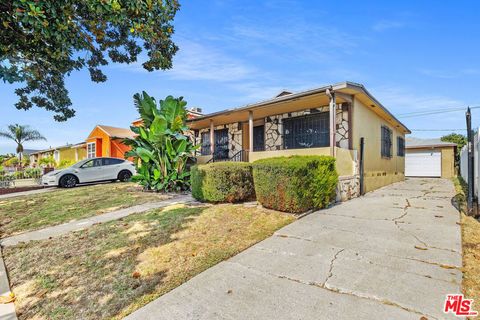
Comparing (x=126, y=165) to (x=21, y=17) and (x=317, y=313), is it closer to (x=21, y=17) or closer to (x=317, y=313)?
(x=21, y=17)

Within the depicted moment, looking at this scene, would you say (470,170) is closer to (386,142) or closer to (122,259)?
(386,142)

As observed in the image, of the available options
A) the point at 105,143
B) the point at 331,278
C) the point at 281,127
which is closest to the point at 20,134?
the point at 105,143

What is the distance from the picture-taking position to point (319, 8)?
8.55 metres

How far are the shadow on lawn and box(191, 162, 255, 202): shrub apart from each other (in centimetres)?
176

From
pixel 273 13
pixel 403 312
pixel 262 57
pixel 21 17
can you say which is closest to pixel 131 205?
pixel 21 17

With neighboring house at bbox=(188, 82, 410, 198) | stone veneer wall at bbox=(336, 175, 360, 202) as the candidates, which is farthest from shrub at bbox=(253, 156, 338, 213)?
neighboring house at bbox=(188, 82, 410, 198)

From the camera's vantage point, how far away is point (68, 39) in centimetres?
405

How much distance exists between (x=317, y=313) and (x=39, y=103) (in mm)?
10390

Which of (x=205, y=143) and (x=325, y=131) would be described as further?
(x=205, y=143)

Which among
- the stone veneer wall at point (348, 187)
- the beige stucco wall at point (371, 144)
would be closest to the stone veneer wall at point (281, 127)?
the beige stucco wall at point (371, 144)

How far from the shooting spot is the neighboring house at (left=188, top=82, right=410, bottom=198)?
8406 millimetres

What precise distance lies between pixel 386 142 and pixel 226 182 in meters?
10.4

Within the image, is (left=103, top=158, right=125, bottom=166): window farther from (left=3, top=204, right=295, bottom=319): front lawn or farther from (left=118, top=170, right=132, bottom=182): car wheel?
(left=3, top=204, right=295, bottom=319): front lawn

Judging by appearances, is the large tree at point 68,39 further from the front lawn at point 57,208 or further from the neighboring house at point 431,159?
the neighboring house at point 431,159
